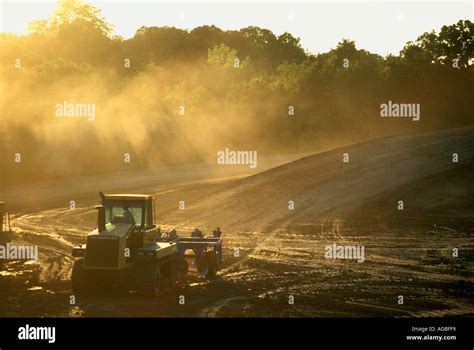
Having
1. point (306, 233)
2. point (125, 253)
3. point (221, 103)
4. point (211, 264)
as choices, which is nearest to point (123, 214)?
point (125, 253)

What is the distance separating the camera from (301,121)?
8206cm

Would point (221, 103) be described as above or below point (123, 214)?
above

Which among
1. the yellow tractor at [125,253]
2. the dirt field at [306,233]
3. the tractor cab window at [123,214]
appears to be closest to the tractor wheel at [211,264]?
the dirt field at [306,233]

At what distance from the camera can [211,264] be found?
91.7 ft

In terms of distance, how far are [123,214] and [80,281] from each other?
2345 mm

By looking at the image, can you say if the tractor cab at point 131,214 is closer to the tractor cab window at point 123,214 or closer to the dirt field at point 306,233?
the tractor cab window at point 123,214

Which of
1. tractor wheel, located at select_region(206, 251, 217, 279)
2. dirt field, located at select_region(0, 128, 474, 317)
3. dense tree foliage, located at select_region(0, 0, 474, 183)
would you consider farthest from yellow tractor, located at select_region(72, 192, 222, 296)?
dense tree foliage, located at select_region(0, 0, 474, 183)

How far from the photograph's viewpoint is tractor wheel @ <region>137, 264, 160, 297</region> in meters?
23.8

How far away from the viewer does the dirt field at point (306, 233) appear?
23625mm

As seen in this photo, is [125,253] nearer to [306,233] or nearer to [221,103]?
[306,233]

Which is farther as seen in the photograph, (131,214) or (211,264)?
(211,264)
